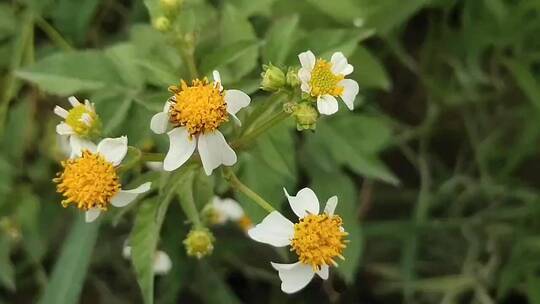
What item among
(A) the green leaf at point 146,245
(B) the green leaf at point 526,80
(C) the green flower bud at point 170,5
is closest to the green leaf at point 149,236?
(A) the green leaf at point 146,245

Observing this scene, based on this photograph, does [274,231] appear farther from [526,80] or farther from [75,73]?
[526,80]

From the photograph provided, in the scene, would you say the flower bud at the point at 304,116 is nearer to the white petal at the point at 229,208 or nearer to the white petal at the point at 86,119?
the white petal at the point at 86,119

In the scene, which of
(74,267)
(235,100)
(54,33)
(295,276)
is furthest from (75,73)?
(295,276)

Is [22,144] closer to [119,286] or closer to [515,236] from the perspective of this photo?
[119,286]

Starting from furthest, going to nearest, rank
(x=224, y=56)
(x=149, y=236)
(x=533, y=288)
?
(x=533, y=288) < (x=224, y=56) < (x=149, y=236)

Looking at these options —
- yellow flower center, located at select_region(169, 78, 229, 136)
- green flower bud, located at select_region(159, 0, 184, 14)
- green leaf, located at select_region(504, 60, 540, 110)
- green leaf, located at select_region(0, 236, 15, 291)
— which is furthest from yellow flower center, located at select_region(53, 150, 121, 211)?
green leaf, located at select_region(504, 60, 540, 110)
